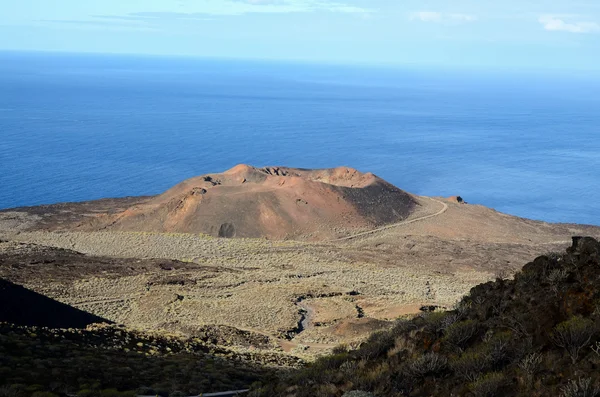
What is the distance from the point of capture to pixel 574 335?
11.3 metres

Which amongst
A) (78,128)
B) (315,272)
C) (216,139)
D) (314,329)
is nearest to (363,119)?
(216,139)

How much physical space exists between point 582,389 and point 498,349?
7.91ft

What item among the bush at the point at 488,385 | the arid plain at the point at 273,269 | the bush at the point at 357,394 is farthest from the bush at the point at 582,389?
the arid plain at the point at 273,269

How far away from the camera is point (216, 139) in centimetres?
13412

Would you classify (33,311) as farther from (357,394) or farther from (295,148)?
(295,148)

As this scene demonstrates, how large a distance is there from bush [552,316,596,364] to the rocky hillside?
0.02 m

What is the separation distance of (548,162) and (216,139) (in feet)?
202

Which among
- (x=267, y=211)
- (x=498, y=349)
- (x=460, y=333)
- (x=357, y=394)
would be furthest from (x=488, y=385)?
(x=267, y=211)

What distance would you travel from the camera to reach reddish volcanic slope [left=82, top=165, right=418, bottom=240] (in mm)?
54500

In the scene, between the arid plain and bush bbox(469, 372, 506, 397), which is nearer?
bush bbox(469, 372, 506, 397)

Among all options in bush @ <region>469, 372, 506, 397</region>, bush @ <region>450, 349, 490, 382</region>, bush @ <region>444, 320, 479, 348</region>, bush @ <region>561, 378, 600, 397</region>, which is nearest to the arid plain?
bush @ <region>444, 320, 479, 348</region>

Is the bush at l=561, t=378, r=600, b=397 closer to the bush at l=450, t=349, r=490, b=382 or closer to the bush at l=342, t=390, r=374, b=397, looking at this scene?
the bush at l=450, t=349, r=490, b=382

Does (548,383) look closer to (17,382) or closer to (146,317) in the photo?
(17,382)

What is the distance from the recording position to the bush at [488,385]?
410 inches
